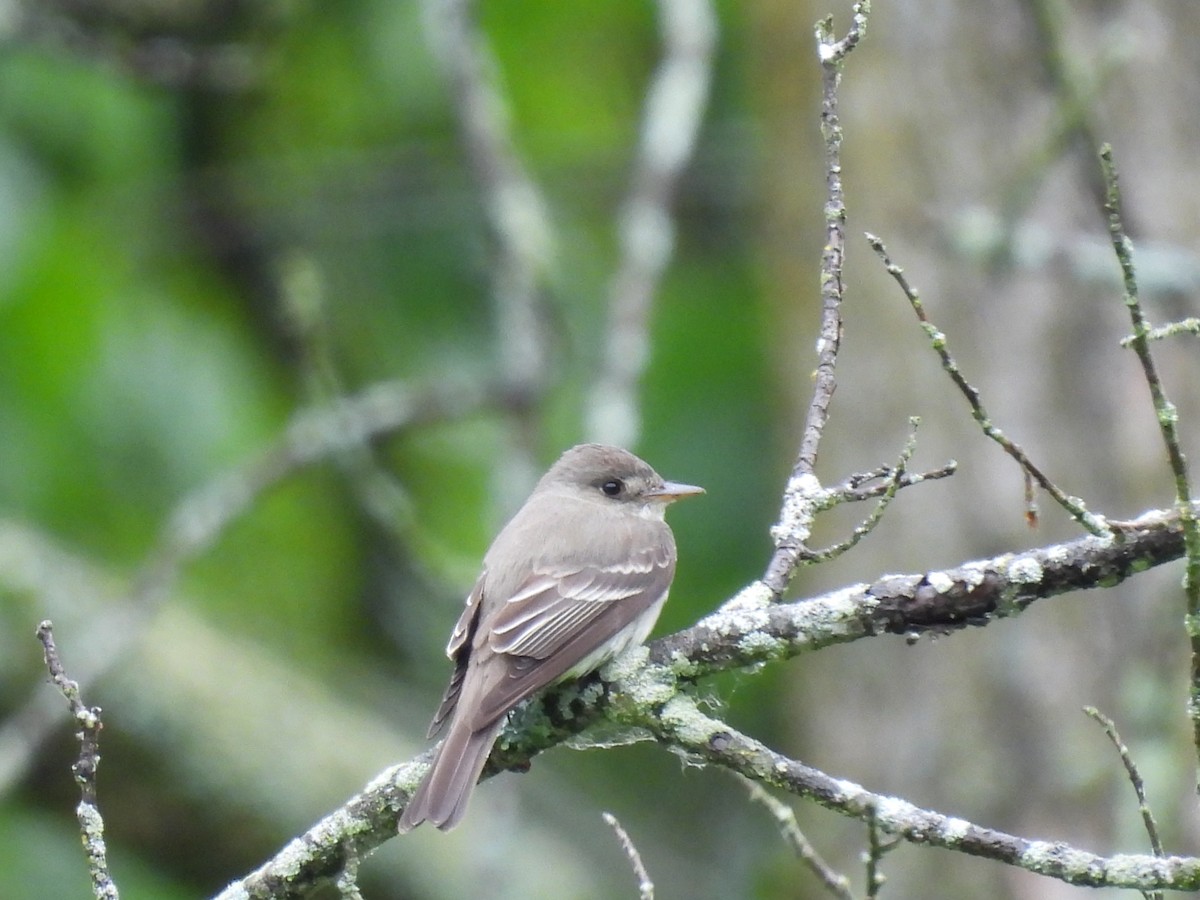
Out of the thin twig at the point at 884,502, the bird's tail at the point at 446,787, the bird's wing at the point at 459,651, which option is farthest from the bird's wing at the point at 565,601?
the thin twig at the point at 884,502

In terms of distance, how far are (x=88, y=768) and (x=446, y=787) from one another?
84 centimetres

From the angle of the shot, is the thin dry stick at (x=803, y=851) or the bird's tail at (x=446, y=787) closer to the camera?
the thin dry stick at (x=803, y=851)

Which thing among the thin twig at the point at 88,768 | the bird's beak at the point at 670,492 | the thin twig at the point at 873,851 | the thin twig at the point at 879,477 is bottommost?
the thin twig at the point at 873,851

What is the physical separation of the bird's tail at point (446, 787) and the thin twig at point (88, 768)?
0.68m

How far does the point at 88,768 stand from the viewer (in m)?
2.67

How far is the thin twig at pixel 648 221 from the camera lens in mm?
5805

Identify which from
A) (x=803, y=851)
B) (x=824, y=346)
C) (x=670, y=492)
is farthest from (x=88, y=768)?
(x=670, y=492)

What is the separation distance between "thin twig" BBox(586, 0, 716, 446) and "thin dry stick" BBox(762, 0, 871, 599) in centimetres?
265

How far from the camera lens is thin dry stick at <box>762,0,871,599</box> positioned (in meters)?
2.97

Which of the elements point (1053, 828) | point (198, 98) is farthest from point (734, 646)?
point (198, 98)

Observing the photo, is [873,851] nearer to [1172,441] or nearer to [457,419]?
[1172,441]

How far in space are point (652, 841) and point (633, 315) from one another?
295 cm

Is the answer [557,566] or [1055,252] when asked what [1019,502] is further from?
[557,566]

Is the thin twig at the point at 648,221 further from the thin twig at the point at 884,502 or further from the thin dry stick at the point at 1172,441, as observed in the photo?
the thin dry stick at the point at 1172,441
